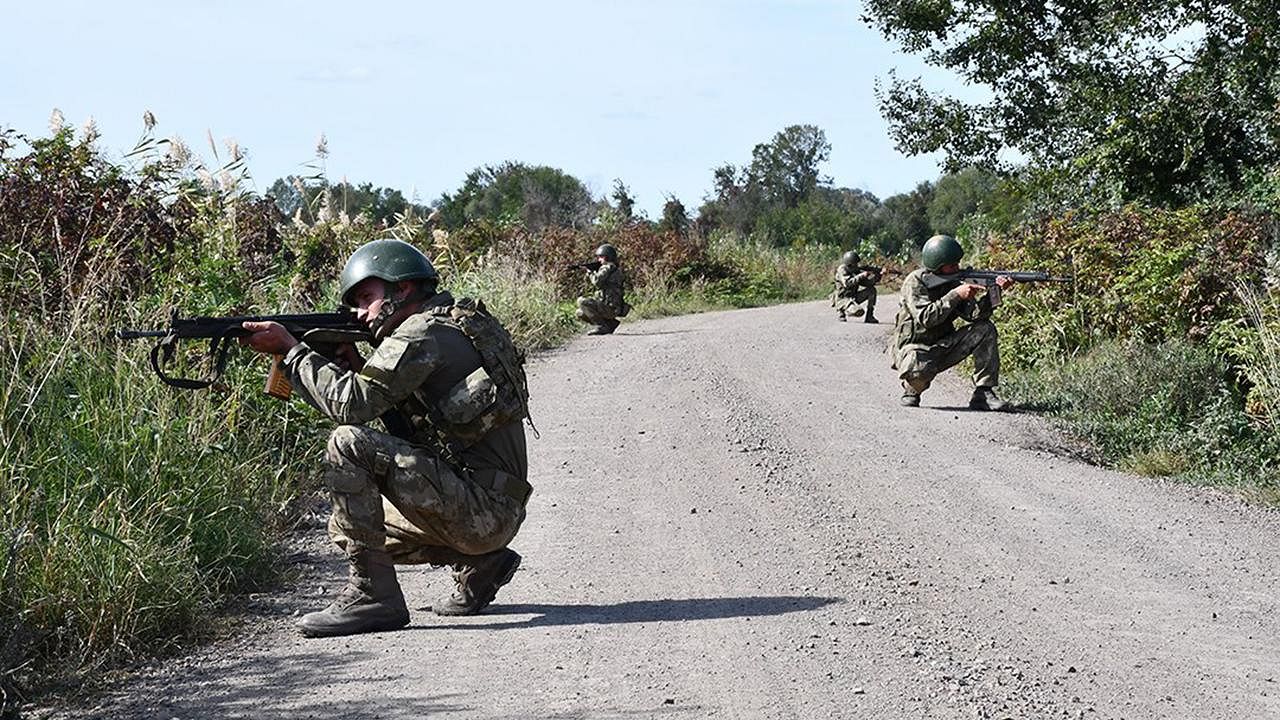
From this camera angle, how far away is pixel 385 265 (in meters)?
6.77

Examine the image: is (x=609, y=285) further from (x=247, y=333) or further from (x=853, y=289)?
(x=247, y=333)

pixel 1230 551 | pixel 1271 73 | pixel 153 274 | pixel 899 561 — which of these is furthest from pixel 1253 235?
pixel 153 274

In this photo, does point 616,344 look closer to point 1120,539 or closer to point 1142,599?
point 1120,539

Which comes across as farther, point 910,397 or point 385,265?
point 910,397

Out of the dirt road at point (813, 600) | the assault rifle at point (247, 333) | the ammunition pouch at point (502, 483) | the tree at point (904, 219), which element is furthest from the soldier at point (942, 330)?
the tree at point (904, 219)

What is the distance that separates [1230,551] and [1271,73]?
1317 cm

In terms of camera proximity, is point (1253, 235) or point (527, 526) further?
point (1253, 235)

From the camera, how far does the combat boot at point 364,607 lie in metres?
6.60

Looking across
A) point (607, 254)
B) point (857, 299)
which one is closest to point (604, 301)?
point (607, 254)

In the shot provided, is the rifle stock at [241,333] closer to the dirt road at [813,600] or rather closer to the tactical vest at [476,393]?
the tactical vest at [476,393]

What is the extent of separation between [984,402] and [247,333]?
904cm

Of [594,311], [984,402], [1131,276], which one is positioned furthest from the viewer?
[594,311]

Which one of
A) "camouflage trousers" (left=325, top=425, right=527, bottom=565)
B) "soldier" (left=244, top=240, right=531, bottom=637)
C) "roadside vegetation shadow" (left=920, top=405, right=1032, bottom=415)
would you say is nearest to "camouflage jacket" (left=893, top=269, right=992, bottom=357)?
"roadside vegetation shadow" (left=920, top=405, right=1032, bottom=415)

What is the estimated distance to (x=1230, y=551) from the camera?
342 inches
